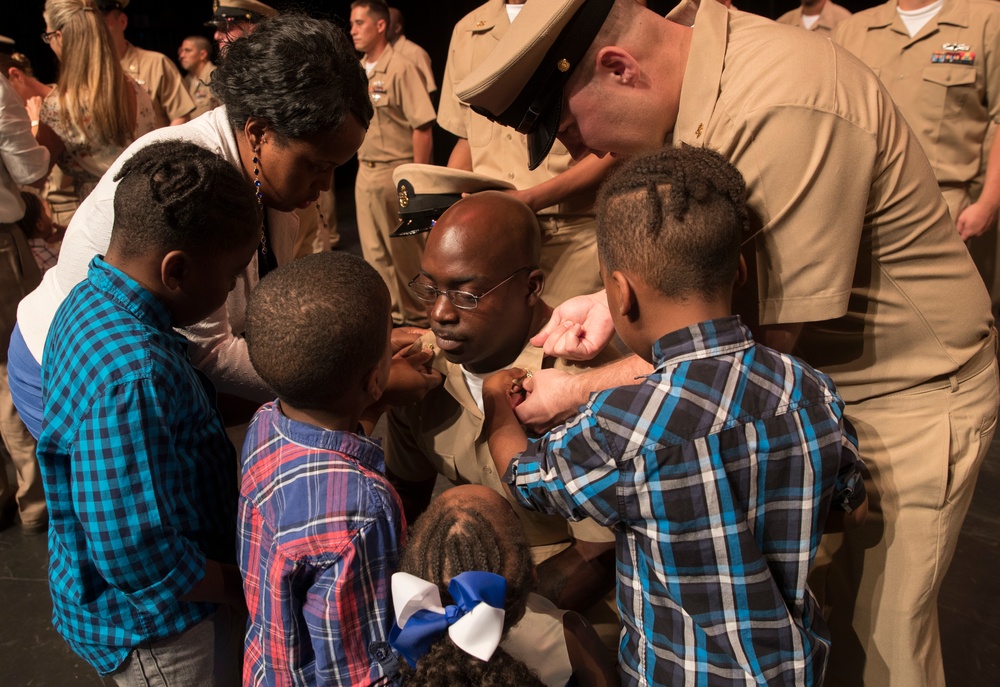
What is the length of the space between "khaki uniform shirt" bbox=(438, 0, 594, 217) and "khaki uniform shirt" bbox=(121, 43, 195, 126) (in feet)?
7.45

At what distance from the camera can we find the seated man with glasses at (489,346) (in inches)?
63.2

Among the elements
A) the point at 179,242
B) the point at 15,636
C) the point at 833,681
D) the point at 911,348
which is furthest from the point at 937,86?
the point at 15,636

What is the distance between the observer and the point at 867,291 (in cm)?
141

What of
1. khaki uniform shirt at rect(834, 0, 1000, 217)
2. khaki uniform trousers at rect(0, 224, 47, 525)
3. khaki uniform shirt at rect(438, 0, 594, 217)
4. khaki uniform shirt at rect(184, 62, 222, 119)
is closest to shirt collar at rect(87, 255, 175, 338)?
khaki uniform shirt at rect(438, 0, 594, 217)

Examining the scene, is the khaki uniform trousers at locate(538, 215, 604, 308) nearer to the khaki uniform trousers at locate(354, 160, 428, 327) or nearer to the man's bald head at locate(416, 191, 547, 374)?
the man's bald head at locate(416, 191, 547, 374)

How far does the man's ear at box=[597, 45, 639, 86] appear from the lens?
139cm

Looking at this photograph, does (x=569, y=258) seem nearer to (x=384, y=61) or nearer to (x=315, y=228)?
(x=315, y=228)

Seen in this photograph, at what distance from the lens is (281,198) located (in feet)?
5.72

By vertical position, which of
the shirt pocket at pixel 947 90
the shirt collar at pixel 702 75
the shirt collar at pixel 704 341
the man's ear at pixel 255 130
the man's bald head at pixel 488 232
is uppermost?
the shirt collar at pixel 702 75

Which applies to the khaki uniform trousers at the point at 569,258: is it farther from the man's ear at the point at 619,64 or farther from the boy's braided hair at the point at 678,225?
the boy's braided hair at the point at 678,225

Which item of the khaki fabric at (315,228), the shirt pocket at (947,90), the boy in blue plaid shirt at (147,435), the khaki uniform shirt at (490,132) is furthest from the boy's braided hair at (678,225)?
the khaki fabric at (315,228)

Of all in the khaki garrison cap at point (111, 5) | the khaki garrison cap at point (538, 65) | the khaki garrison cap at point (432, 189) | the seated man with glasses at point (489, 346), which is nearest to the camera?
the khaki garrison cap at point (538, 65)

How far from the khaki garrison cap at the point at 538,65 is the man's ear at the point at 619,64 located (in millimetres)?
39

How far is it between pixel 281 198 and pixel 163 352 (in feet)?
1.81
